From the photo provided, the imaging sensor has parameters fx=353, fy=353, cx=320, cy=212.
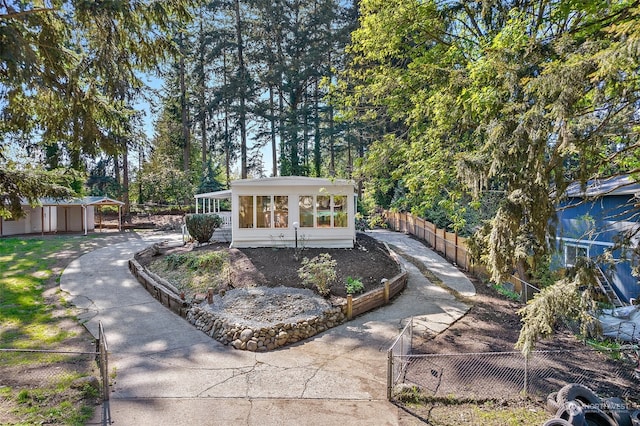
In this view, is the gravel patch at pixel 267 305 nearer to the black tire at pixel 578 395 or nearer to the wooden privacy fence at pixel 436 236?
the wooden privacy fence at pixel 436 236

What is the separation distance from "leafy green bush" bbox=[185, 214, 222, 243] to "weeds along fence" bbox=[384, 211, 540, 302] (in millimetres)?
10466

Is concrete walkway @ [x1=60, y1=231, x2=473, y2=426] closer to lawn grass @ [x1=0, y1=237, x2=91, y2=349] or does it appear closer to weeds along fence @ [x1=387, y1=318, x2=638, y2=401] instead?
weeds along fence @ [x1=387, y1=318, x2=638, y2=401]

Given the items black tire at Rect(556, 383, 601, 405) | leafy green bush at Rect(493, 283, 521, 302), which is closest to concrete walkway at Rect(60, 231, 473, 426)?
leafy green bush at Rect(493, 283, 521, 302)

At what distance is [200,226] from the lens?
15695 millimetres

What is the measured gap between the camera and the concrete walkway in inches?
192

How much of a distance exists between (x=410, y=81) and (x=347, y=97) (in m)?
2.44

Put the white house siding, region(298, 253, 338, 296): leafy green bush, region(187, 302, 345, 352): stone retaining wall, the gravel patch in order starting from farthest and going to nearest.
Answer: the white house siding < region(298, 253, 338, 296): leafy green bush < the gravel patch < region(187, 302, 345, 352): stone retaining wall

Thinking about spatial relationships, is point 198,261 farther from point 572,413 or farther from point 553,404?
point 572,413

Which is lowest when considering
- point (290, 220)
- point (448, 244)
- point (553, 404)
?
point (553, 404)

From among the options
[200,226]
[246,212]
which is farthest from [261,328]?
[200,226]

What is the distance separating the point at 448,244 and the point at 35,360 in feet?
46.1

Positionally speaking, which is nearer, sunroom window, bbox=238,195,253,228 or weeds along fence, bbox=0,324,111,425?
weeds along fence, bbox=0,324,111,425

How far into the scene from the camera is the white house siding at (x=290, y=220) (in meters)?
14.1

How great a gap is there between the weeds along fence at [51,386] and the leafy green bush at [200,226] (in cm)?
A: 939
